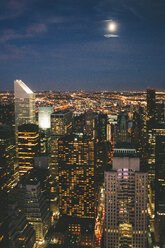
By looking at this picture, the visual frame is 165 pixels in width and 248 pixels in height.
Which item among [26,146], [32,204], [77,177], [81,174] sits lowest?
[32,204]

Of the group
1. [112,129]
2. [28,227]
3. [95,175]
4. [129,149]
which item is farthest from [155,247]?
[112,129]

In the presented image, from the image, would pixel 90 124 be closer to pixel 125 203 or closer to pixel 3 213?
pixel 125 203

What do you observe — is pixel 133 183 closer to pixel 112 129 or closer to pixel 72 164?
pixel 72 164

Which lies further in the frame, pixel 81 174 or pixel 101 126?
pixel 101 126

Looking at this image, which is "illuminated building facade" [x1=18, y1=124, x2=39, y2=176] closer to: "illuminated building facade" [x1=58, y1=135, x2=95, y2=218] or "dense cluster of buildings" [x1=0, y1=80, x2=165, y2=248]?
"dense cluster of buildings" [x1=0, y1=80, x2=165, y2=248]

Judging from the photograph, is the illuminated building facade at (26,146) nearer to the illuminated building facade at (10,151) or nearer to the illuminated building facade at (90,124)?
the illuminated building facade at (10,151)

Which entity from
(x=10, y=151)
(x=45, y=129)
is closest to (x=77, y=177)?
(x=10, y=151)

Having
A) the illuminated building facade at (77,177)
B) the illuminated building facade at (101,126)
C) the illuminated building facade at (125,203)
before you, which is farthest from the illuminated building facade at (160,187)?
the illuminated building facade at (101,126)
